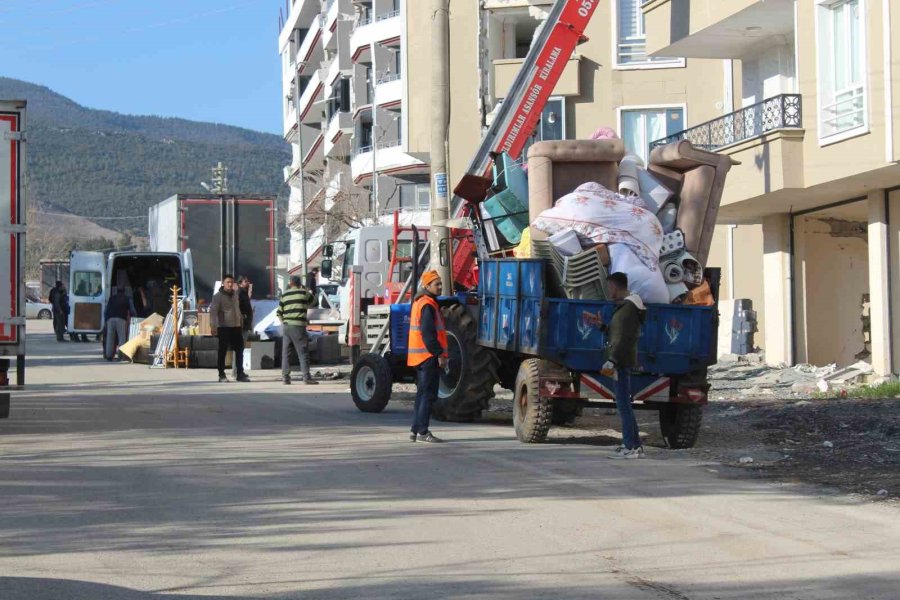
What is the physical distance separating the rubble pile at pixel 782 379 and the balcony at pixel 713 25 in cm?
592

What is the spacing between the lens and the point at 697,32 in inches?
960

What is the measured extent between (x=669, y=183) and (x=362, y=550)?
8.05m

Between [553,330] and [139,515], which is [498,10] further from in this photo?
[139,515]

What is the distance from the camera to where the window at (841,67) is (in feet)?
66.9

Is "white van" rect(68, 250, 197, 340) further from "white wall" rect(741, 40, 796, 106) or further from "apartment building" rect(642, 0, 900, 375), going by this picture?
"white wall" rect(741, 40, 796, 106)

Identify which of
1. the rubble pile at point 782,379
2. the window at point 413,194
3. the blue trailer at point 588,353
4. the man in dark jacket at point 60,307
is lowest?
the rubble pile at point 782,379

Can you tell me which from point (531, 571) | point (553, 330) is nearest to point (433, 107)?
Result: point (553, 330)

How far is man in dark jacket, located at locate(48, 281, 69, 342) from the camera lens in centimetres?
4531

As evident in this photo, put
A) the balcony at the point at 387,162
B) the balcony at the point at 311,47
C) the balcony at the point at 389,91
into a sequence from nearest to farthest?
the balcony at the point at 387,162 → the balcony at the point at 389,91 → the balcony at the point at 311,47

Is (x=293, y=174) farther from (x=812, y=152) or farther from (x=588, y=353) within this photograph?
(x=588, y=353)

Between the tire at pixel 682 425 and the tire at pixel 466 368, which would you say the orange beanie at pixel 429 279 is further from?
the tire at pixel 682 425

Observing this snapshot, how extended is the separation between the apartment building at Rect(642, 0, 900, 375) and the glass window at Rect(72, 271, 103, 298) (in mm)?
25084

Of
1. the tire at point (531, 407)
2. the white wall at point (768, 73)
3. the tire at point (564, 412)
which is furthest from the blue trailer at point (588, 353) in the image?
the white wall at point (768, 73)

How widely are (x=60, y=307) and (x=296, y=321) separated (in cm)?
2520
